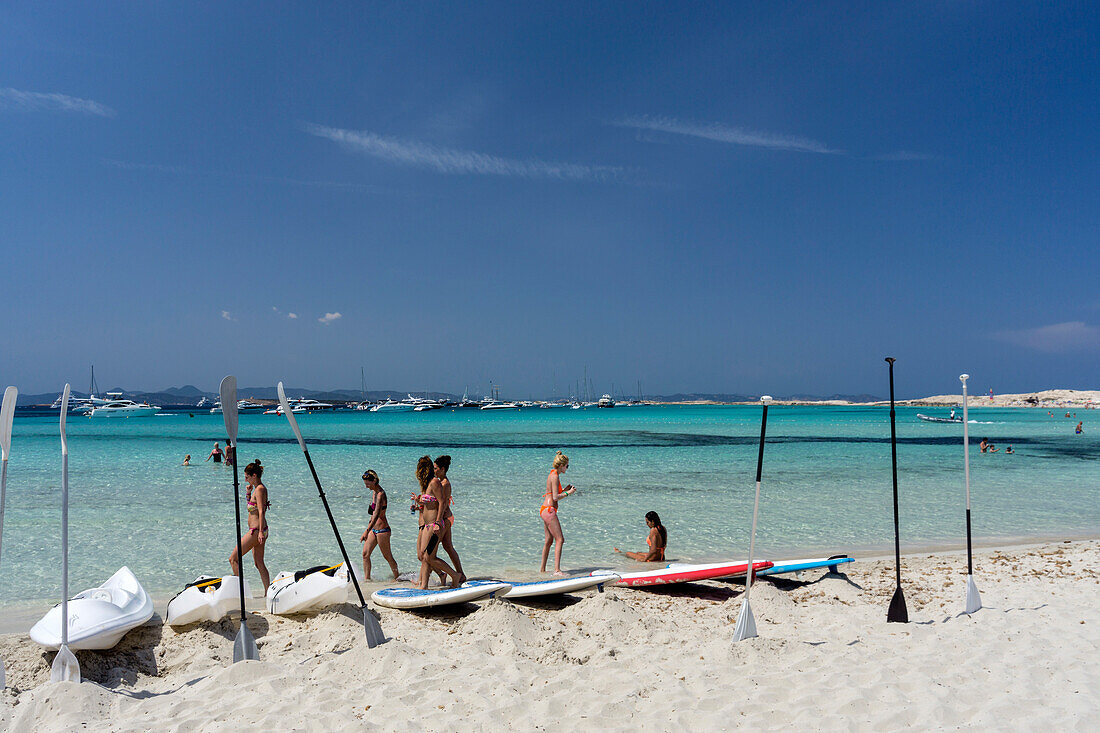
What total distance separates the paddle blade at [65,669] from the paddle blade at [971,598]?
8.72m

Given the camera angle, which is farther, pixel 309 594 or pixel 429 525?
pixel 429 525

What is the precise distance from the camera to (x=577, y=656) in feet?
19.6

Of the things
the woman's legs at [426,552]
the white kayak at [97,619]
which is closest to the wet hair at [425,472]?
the woman's legs at [426,552]

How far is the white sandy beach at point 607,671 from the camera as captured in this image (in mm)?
4680

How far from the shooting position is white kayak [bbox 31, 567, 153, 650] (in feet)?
19.1

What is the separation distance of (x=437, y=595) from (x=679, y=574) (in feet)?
10.5

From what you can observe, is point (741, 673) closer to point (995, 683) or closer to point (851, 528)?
point (995, 683)

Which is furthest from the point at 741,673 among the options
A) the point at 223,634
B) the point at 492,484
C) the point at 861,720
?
the point at 492,484

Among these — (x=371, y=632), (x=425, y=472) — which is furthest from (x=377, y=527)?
(x=371, y=632)

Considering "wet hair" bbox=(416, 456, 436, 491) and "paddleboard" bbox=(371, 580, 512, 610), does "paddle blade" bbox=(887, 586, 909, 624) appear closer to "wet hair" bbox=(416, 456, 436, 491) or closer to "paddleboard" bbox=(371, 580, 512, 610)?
"paddleboard" bbox=(371, 580, 512, 610)

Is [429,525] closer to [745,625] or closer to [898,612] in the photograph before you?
[745,625]

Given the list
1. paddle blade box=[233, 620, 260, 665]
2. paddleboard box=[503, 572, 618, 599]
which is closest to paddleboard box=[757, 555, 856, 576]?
paddleboard box=[503, 572, 618, 599]

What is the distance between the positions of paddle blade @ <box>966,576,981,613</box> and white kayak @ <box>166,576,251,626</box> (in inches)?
310

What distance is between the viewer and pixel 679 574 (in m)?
8.51
